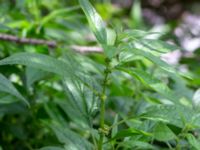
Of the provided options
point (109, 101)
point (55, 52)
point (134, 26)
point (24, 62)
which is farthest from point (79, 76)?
point (134, 26)

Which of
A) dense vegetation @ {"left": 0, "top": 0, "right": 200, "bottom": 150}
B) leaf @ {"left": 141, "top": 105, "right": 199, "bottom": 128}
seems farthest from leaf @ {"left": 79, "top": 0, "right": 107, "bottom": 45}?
leaf @ {"left": 141, "top": 105, "right": 199, "bottom": 128}

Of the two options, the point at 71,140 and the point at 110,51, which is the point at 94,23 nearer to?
the point at 110,51

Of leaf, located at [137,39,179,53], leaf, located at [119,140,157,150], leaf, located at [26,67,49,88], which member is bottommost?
leaf, located at [119,140,157,150]

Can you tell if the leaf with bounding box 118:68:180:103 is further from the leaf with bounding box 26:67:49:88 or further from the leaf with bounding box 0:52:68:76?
the leaf with bounding box 26:67:49:88

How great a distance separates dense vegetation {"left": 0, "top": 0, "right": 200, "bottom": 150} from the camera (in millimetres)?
596

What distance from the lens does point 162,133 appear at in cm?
61

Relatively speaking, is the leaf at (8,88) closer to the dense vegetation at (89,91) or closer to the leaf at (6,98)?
the dense vegetation at (89,91)

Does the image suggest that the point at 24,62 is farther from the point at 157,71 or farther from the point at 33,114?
the point at 157,71

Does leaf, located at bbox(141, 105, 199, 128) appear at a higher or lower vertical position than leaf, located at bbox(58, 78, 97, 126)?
lower

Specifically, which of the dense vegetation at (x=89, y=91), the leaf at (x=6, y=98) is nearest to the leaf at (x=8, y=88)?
the dense vegetation at (x=89, y=91)

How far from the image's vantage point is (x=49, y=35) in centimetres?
121

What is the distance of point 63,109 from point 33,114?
0.07 metres

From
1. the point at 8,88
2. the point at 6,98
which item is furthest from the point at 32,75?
the point at 8,88

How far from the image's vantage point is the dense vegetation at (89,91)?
0.60 metres
